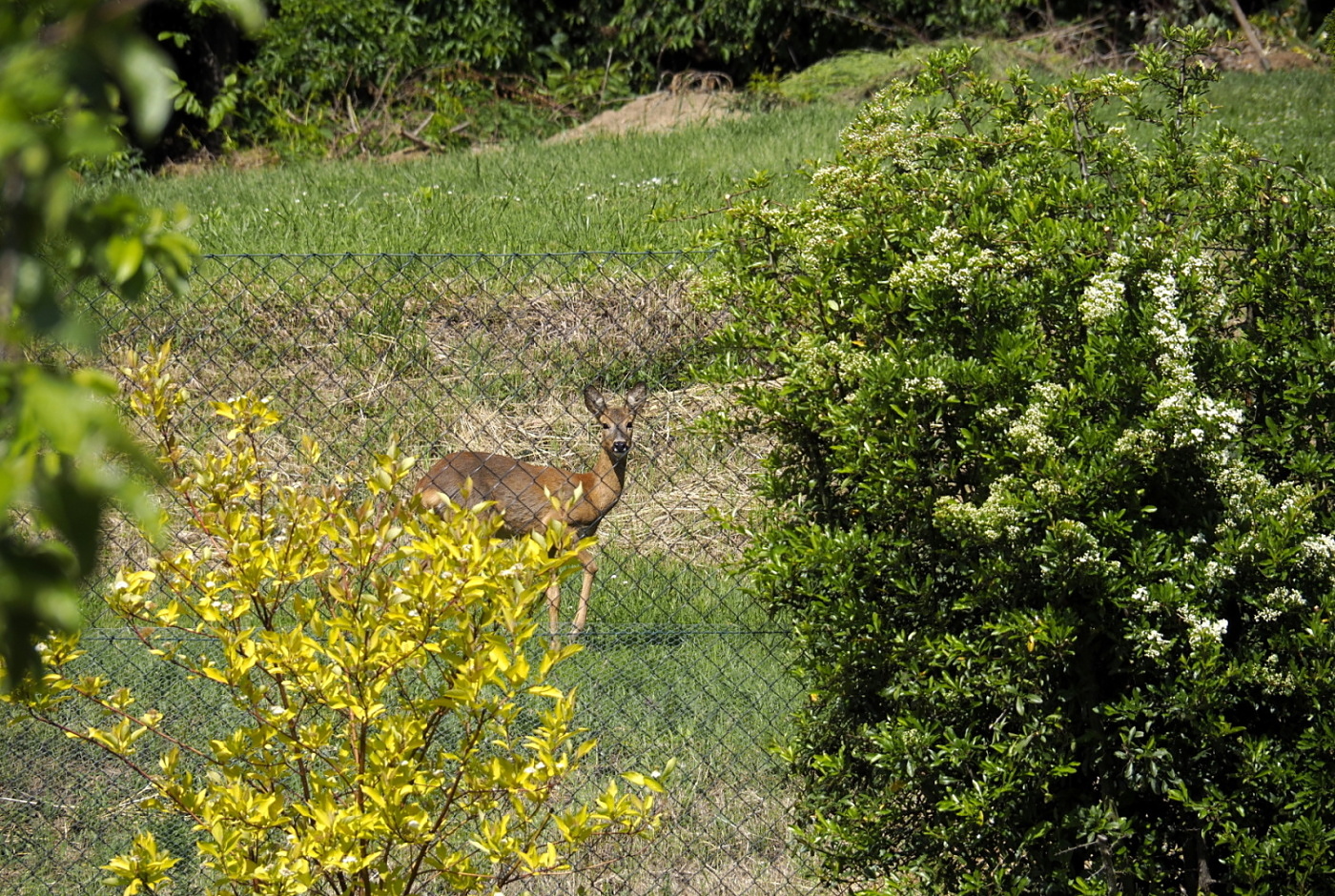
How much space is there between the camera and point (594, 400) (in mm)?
7059

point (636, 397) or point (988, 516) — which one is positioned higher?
point (988, 516)

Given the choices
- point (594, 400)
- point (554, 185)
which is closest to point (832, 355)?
point (594, 400)

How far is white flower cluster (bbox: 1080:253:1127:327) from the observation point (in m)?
3.46

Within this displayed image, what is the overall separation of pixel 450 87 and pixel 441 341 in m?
7.64

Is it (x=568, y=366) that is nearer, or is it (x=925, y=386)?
(x=925, y=386)

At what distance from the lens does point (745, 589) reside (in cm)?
398

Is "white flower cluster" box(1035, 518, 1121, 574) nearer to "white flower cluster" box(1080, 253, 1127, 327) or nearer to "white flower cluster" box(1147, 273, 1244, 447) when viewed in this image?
"white flower cluster" box(1147, 273, 1244, 447)

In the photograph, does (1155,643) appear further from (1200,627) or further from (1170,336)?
(1170,336)

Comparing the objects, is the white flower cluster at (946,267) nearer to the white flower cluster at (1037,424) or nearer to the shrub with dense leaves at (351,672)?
the white flower cluster at (1037,424)

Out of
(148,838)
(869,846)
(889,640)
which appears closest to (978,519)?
(889,640)

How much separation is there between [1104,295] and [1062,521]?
0.64 meters

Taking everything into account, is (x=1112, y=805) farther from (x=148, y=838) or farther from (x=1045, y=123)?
(x=148, y=838)

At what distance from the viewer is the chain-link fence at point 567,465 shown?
14.8 ft

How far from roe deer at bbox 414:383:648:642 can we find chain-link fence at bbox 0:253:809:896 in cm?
13
